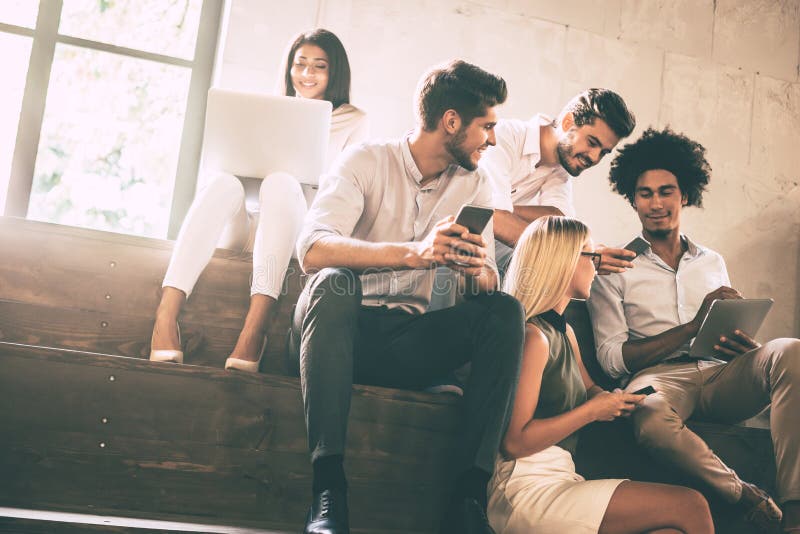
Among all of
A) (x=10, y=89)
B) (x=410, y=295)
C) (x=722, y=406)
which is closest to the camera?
(x=410, y=295)

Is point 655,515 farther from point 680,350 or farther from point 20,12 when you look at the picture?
point 20,12

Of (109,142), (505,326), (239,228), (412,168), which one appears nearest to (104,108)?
(109,142)

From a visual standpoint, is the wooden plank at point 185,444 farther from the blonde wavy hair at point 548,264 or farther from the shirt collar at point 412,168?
the shirt collar at point 412,168

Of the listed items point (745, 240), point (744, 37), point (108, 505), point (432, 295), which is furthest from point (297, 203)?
point (744, 37)

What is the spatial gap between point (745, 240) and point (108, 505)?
339cm

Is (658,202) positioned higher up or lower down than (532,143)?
lower down

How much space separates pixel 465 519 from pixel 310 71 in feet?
5.74

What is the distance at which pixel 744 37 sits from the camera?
408 cm

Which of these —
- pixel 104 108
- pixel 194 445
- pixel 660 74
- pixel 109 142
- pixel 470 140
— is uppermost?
pixel 660 74

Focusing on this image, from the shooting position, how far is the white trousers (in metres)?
1.97

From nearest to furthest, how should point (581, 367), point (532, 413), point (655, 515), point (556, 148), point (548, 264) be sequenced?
point (655, 515), point (532, 413), point (548, 264), point (581, 367), point (556, 148)

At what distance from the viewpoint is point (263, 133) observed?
2154 mm

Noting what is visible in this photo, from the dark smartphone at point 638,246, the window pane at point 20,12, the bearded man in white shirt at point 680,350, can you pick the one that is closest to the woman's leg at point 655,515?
the bearded man in white shirt at point 680,350

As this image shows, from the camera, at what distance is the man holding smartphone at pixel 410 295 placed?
142 cm
